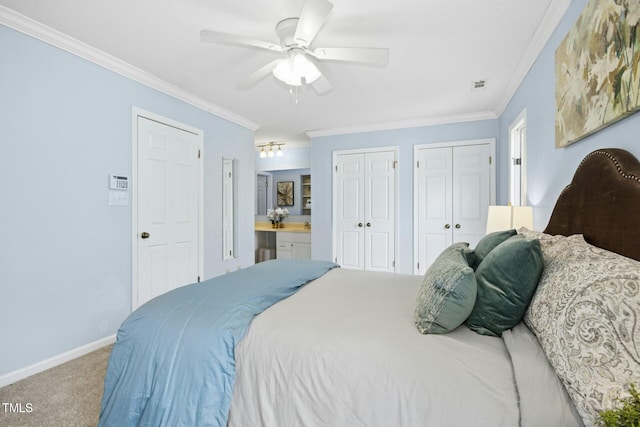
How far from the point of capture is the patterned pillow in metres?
0.70

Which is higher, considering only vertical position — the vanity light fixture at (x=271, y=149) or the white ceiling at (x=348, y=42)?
the white ceiling at (x=348, y=42)

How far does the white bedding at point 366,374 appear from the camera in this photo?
0.92 metres

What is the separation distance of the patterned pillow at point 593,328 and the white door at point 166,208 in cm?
304

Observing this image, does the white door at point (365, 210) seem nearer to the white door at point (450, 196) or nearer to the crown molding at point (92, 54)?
the white door at point (450, 196)

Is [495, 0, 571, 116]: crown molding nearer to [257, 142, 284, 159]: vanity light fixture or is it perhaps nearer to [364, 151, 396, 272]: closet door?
[364, 151, 396, 272]: closet door

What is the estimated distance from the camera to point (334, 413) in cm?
104

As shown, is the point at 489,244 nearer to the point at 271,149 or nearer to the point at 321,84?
the point at 321,84

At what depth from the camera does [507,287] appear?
3.67 feet

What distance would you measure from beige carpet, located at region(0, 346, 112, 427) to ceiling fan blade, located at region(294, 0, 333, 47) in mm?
2444

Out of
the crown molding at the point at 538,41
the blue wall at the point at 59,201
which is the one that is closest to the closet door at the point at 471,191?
the crown molding at the point at 538,41

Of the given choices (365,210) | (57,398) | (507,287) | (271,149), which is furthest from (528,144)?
(271,149)

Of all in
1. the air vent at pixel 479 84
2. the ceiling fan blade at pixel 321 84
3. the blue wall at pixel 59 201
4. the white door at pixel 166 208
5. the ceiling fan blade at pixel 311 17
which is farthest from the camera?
the air vent at pixel 479 84

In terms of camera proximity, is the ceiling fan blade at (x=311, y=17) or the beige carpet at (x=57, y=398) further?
the beige carpet at (x=57, y=398)

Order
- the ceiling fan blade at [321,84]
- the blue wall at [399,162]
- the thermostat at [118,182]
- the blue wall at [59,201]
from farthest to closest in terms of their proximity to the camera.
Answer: the blue wall at [399,162], the thermostat at [118,182], the ceiling fan blade at [321,84], the blue wall at [59,201]
